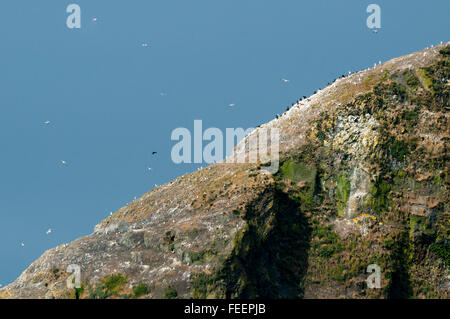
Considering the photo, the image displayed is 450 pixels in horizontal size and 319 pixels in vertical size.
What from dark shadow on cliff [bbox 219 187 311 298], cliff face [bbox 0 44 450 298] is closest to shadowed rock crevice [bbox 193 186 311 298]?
dark shadow on cliff [bbox 219 187 311 298]

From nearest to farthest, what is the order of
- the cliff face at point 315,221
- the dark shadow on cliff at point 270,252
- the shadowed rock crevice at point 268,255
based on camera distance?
1. the shadowed rock crevice at point 268,255
2. the dark shadow on cliff at point 270,252
3. the cliff face at point 315,221

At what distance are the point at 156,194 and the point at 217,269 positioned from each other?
1280 inches

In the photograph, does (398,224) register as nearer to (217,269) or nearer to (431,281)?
(431,281)

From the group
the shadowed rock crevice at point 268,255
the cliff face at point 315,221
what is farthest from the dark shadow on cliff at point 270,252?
the cliff face at point 315,221

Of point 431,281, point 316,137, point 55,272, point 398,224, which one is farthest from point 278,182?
point 55,272

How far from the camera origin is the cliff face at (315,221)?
10150 centimetres

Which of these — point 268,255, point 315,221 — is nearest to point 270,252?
point 268,255

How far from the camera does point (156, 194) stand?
127625 mm

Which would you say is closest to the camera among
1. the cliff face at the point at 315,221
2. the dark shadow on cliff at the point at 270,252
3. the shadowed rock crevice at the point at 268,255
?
the shadowed rock crevice at the point at 268,255

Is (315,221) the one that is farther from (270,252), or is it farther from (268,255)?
(268,255)

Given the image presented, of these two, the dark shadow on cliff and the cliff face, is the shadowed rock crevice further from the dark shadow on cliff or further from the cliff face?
the cliff face

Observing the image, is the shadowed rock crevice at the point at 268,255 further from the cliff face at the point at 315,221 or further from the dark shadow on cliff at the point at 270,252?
the cliff face at the point at 315,221

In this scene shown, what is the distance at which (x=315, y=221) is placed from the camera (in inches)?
4390

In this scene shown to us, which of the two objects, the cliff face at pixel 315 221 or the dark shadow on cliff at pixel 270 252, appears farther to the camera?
the cliff face at pixel 315 221
